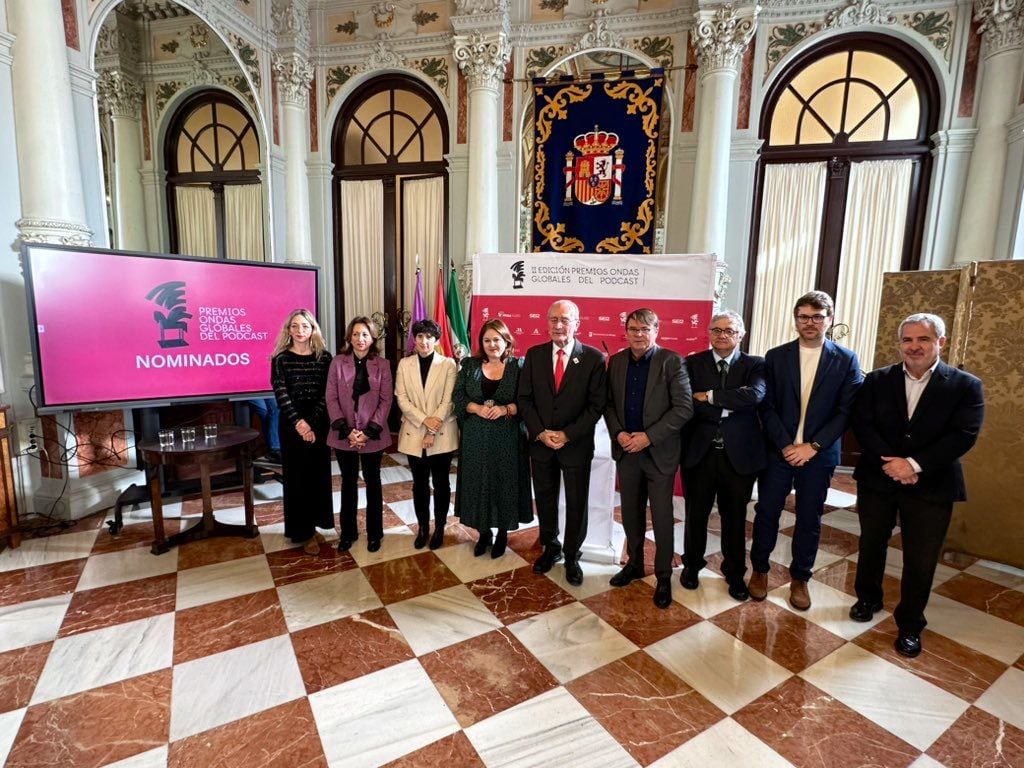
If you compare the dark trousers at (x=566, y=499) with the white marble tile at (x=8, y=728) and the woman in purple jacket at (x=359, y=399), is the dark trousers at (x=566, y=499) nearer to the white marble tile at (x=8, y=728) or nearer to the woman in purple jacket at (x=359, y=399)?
the woman in purple jacket at (x=359, y=399)

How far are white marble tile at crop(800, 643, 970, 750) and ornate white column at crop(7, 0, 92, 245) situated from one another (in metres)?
4.79

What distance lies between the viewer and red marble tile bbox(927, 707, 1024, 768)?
1.77 m

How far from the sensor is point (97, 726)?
6.07ft

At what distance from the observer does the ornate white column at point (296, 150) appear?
548 cm

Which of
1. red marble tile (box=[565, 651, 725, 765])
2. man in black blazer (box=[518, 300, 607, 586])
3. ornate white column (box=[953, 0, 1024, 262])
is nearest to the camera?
red marble tile (box=[565, 651, 725, 765])

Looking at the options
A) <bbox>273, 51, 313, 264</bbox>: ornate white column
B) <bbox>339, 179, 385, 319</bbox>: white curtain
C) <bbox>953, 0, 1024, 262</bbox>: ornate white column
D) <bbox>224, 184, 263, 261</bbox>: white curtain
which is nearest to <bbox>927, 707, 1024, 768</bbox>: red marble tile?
<bbox>953, 0, 1024, 262</bbox>: ornate white column

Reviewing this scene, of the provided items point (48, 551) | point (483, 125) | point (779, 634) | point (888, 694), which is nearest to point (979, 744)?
point (888, 694)

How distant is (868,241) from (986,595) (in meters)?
3.36

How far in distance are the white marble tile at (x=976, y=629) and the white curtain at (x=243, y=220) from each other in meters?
6.24

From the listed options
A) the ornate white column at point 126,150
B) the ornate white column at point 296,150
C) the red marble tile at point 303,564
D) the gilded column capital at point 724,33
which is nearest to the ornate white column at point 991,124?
the gilded column capital at point 724,33

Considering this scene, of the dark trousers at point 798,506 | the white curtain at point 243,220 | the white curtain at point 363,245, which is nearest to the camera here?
the dark trousers at point 798,506

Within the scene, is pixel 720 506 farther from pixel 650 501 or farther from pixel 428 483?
pixel 428 483

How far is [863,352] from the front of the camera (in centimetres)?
507

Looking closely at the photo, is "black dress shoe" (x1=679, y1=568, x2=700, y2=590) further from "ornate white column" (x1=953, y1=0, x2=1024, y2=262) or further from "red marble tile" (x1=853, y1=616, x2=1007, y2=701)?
"ornate white column" (x1=953, y1=0, x2=1024, y2=262)
